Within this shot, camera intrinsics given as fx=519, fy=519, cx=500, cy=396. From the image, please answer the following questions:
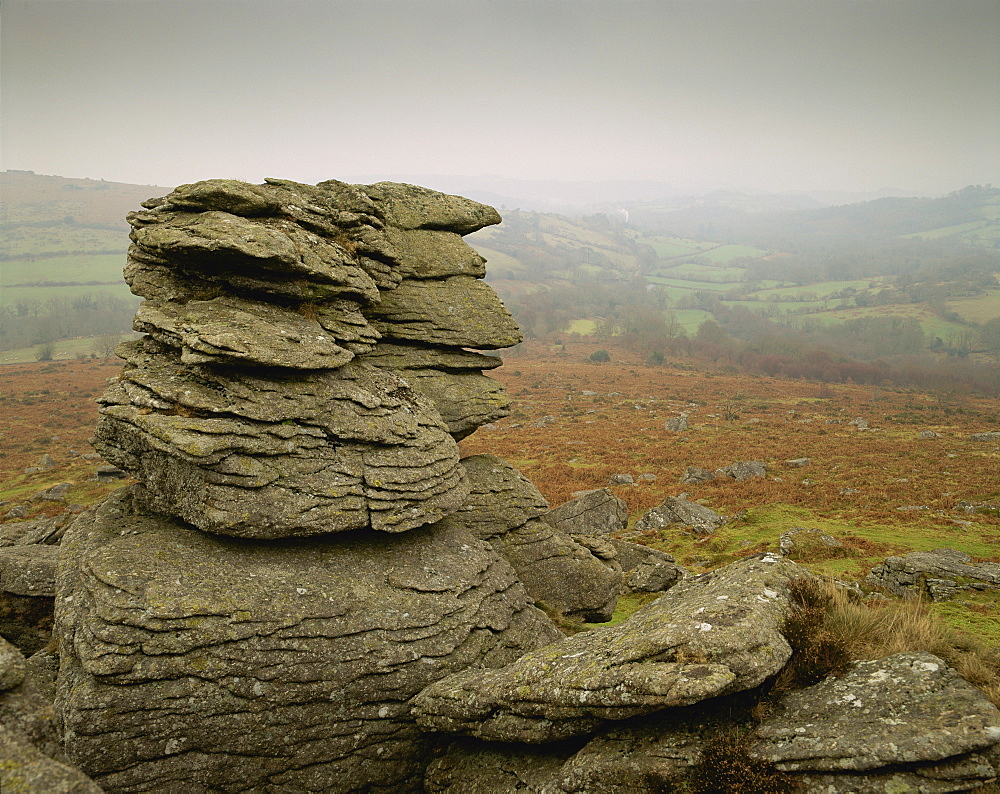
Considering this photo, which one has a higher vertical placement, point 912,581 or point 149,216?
point 149,216

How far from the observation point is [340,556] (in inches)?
515

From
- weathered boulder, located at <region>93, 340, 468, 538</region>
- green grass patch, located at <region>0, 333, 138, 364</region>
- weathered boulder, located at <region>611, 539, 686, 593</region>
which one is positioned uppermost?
weathered boulder, located at <region>93, 340, 468, 538</region>

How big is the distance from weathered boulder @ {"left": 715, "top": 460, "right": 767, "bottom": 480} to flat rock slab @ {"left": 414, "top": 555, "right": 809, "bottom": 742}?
30.2 m

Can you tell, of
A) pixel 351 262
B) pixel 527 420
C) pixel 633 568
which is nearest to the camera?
pixel 351 262

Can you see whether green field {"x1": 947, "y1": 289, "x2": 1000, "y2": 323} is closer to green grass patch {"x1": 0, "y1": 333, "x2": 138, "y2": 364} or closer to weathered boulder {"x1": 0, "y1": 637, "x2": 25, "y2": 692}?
weathered boulder {"x1": 0, "y1": 637, "x2": 25, "y2": 692}

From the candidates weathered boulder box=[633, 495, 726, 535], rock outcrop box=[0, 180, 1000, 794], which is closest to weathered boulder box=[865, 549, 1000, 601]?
rock outcrop box=[0, 180, 1000, 794]

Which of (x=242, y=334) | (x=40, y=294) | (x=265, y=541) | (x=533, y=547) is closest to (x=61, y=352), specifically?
(x=40, y=294)

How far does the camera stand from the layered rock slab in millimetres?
9922

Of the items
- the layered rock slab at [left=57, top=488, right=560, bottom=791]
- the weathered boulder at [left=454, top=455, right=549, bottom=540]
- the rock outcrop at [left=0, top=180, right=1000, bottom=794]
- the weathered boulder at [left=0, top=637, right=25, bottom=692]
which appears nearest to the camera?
the rock outcrop at [left=0, top=180, right=1000, bottom=794]

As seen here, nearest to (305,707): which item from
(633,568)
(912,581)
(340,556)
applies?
(340,556)

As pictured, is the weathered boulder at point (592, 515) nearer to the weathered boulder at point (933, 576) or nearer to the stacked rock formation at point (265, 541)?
the weathered boulder at point (933, 576)

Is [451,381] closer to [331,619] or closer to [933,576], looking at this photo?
[331,619]

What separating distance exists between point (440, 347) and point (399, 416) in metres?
4.84

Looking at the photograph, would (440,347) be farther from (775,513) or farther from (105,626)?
(775,513)
